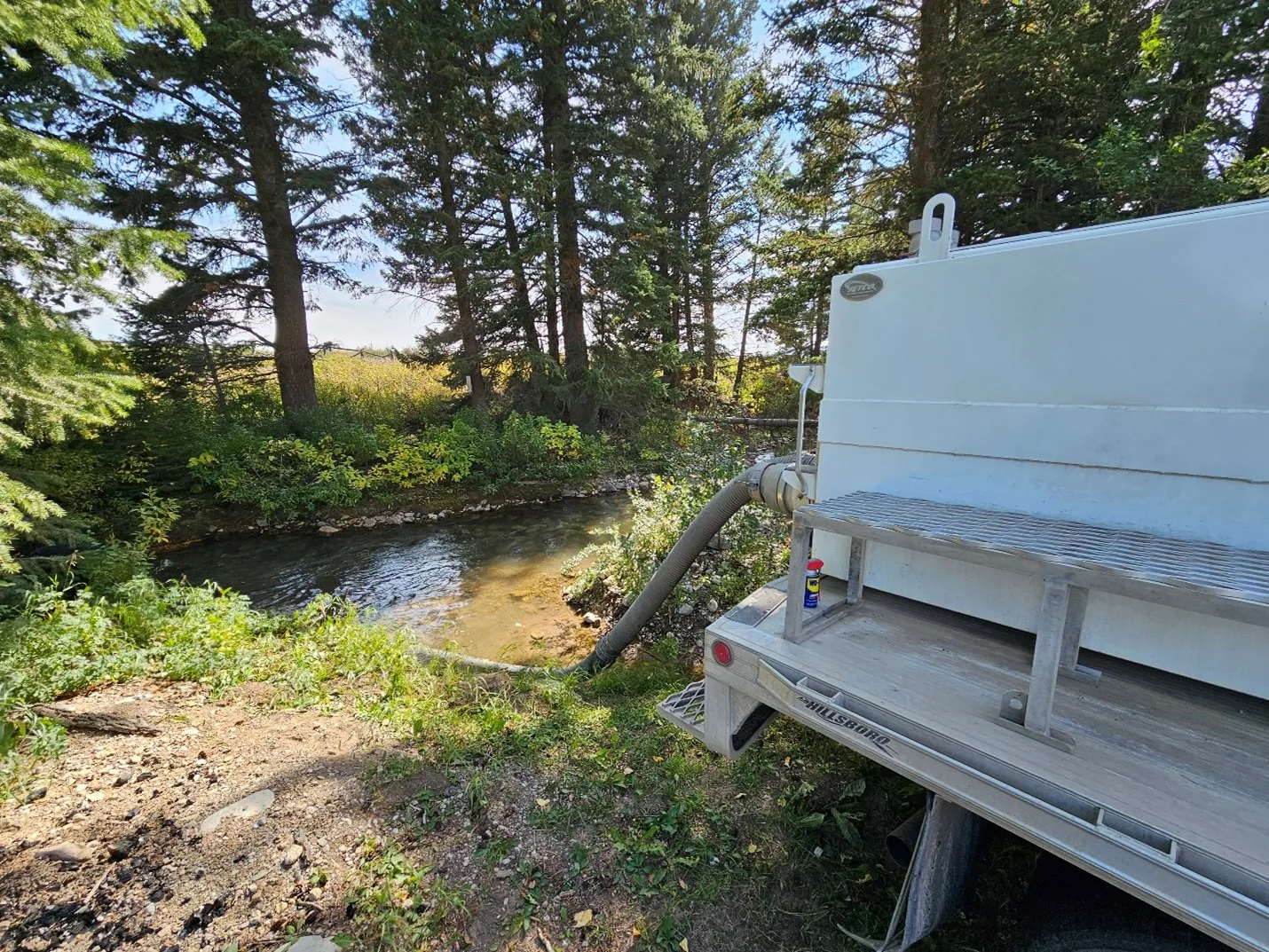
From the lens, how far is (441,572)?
647 cm

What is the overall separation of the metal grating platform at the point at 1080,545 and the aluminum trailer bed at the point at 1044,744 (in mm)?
525

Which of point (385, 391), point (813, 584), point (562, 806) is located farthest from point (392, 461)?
point (813, 584)

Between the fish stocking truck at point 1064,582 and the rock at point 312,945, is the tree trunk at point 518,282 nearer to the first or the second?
the fish stocking truck at point 1064,582

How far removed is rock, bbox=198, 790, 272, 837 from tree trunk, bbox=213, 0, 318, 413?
8.92m

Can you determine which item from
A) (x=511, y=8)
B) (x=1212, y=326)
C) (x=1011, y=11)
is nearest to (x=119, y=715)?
(x=1212, y=326)

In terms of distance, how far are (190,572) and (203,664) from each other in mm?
3938

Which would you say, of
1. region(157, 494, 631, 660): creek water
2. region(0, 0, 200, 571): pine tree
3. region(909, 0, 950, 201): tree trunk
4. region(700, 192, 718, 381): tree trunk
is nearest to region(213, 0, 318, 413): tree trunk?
region(157, 494, 631, 660): creek water

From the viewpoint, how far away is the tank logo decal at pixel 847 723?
1.47 meters

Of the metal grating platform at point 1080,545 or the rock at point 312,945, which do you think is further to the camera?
the rock at point 312,945

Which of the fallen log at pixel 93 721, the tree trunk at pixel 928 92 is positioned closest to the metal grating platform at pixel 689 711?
the fallen log at pixel 93 721

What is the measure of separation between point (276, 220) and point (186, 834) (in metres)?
10.4

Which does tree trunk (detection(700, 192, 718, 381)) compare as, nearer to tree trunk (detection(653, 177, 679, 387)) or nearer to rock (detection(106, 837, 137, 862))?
tree trunk (detection(653, 177, 679, 387))

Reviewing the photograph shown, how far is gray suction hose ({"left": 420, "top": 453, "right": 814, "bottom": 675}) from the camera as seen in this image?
3.10 meters

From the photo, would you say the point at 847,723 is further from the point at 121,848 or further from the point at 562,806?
the point at 121,848
